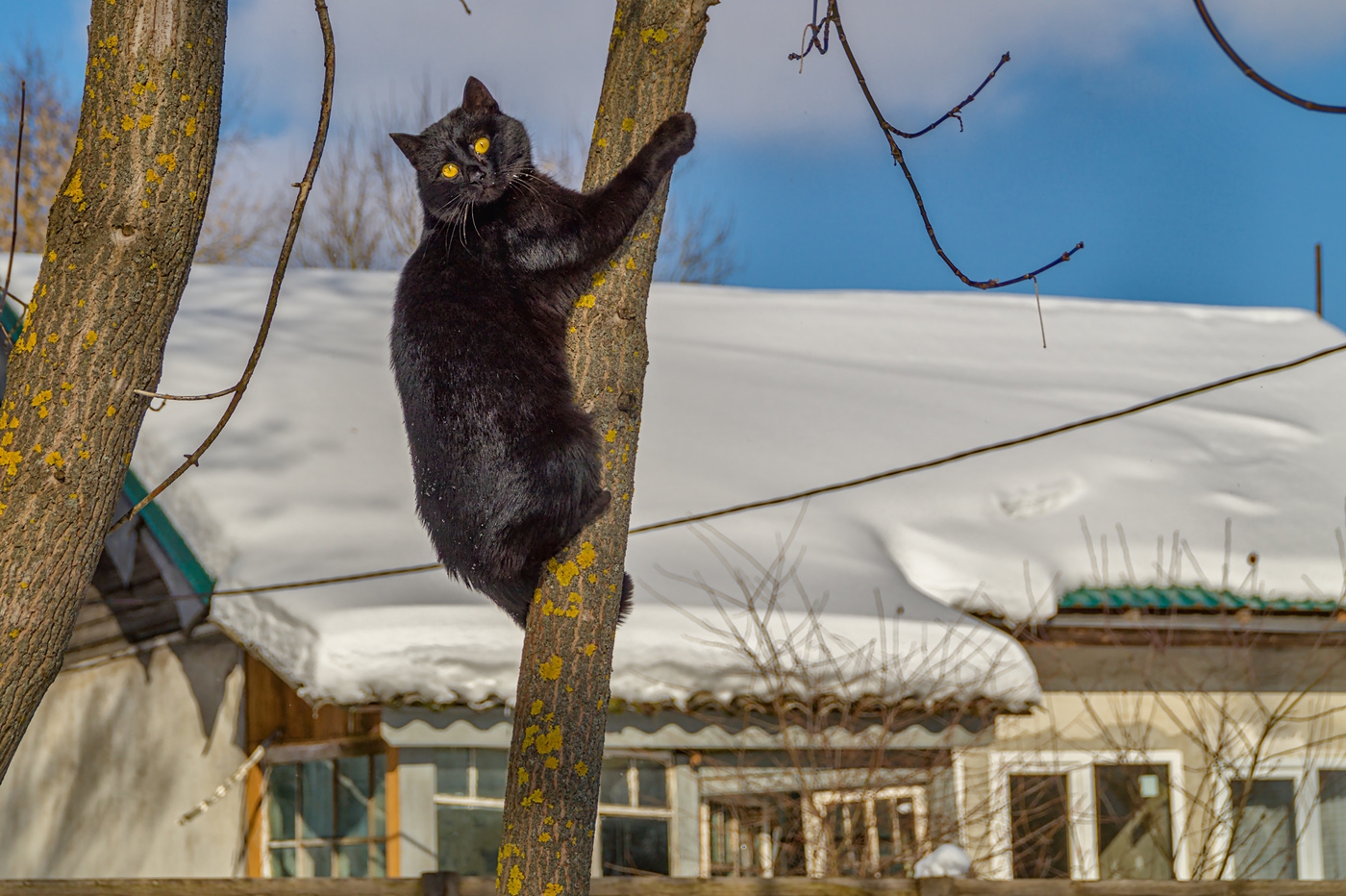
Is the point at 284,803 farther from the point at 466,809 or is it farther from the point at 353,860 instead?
the point at 466,809

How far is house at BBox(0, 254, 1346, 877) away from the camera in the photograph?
17.4 ft

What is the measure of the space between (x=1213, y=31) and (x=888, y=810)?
5.05 meters

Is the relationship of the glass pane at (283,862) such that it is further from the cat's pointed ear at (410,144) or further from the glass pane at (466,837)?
the cat's pointed ear at (410,144)

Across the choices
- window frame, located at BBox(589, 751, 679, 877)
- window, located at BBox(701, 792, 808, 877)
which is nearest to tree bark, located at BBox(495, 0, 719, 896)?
window, located at BBox(701, 792, 808, 877)

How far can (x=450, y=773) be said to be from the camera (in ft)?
19.9

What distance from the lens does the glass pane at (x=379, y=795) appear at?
20.9ft

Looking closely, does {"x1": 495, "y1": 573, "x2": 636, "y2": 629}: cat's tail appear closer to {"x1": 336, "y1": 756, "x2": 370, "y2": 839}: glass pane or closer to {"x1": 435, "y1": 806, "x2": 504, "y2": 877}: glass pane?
{"x1": 435, "y1": 806, "x2": 504, "y2": 877}: glass pane

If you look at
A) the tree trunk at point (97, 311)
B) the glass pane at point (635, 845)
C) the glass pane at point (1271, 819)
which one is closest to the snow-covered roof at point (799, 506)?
the glass pane at point (635, 845)

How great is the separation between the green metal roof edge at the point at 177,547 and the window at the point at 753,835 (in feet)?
9.05

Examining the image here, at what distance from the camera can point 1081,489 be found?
6801 millimetres

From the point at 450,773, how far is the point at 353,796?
2.87 feet

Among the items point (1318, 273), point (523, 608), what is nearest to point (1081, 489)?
point (523, 608)

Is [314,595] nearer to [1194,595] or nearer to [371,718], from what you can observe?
[371,718]

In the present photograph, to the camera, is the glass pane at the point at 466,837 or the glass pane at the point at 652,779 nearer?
the glass pane at the point at 466,837
